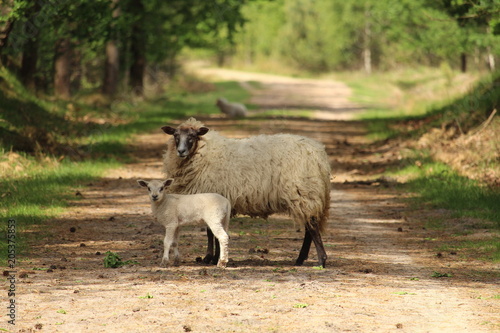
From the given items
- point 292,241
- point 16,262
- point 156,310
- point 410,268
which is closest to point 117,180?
point 292,241

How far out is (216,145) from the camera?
9.27 m

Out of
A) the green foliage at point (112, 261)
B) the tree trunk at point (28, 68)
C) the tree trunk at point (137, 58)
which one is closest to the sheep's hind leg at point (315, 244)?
the green foliage at point (112, 261)

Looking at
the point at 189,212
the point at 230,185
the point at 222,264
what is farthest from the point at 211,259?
the point at 230,185

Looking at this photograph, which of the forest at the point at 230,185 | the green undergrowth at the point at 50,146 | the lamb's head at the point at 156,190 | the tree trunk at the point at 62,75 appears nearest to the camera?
the forest at the point at 230,185

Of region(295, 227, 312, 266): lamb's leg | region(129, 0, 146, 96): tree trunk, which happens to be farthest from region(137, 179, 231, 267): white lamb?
region(129, 0, 146, 96): tree trunk

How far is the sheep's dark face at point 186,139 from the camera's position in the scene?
9078 mm

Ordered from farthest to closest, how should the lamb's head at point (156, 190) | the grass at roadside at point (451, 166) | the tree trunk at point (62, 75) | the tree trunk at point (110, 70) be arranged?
the tree trunk at point (110, 70), the tree trunk at point (62, 75), the grass at roadside at point (451, 166), the lamb's head at point (156, 190)

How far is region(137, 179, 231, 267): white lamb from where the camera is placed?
8.23 metres

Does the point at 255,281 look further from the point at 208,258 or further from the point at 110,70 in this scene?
the point at 110,70

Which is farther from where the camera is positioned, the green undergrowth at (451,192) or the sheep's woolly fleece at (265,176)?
the green undergrowth at (451,192)

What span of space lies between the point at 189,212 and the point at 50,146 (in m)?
9.09

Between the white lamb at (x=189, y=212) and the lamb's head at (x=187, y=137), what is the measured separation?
72 centimetres

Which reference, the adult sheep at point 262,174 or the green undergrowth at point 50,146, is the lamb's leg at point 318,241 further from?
the green undergrowth at point 50,146

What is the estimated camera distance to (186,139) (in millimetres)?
9148
